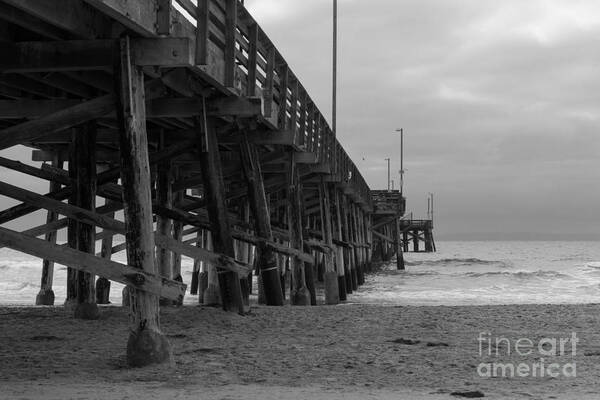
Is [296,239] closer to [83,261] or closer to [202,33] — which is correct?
[202,33]

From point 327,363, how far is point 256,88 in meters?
4.78

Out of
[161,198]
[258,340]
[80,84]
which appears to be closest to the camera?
[258,340]

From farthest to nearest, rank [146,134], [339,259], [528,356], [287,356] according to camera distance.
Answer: [339,259]
[146,134]
[528,356]
[287,356]

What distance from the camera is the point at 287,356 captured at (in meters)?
6.79

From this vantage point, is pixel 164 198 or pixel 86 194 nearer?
pixel 86 194

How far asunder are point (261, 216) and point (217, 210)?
211 cm

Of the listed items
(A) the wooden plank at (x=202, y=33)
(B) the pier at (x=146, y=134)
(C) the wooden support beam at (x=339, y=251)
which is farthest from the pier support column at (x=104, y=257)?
(A) the wooden plank at (x=202, y=33)

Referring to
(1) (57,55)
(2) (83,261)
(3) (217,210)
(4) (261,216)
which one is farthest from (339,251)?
(2) (83,261)

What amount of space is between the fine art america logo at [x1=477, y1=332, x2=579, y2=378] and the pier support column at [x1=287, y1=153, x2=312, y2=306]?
641 centimetres

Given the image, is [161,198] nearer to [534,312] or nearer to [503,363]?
[534,312]

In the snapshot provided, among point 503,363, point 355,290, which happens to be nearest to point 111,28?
point 503,363

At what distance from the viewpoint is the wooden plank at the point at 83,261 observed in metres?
5.59

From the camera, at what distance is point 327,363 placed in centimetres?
645

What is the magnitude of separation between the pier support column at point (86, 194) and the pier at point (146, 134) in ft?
0.05
